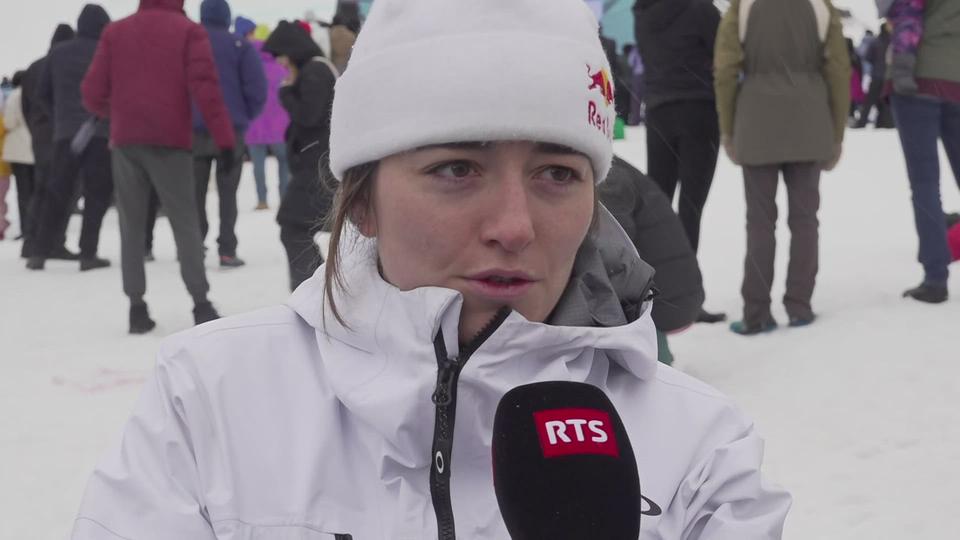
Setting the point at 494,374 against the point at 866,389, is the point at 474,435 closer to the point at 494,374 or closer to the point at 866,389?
the point at 494,374

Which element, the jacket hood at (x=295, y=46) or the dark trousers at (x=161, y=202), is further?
the jacket hood at (x=295, y=46)

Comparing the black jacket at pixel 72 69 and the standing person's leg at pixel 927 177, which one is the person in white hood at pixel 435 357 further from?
the black jacket at pixel 72 69

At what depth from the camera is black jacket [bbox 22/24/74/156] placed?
9570 mm

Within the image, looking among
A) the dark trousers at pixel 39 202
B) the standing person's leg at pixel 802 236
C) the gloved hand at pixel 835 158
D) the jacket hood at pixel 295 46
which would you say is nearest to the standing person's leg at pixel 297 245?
the jacket hood at pixel 295 46

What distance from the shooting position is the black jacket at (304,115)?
5027 mm

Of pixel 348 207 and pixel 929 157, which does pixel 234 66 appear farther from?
pixel 348 207

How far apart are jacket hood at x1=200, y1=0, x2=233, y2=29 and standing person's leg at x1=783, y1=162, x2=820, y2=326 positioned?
4354mm

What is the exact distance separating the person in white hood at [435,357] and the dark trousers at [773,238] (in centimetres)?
423

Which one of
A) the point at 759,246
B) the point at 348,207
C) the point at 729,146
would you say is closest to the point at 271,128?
the point at 729,146

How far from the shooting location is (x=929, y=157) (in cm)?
579

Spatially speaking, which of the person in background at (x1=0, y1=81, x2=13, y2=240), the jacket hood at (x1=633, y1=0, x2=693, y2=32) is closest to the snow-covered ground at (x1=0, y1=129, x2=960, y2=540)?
the jacket hood at (x1=633, y1=0, x2=693, y2=32)

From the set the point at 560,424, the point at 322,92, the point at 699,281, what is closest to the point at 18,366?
the point at 322,92

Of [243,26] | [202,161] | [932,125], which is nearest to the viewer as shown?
[932,125]

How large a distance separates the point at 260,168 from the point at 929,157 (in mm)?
8039
